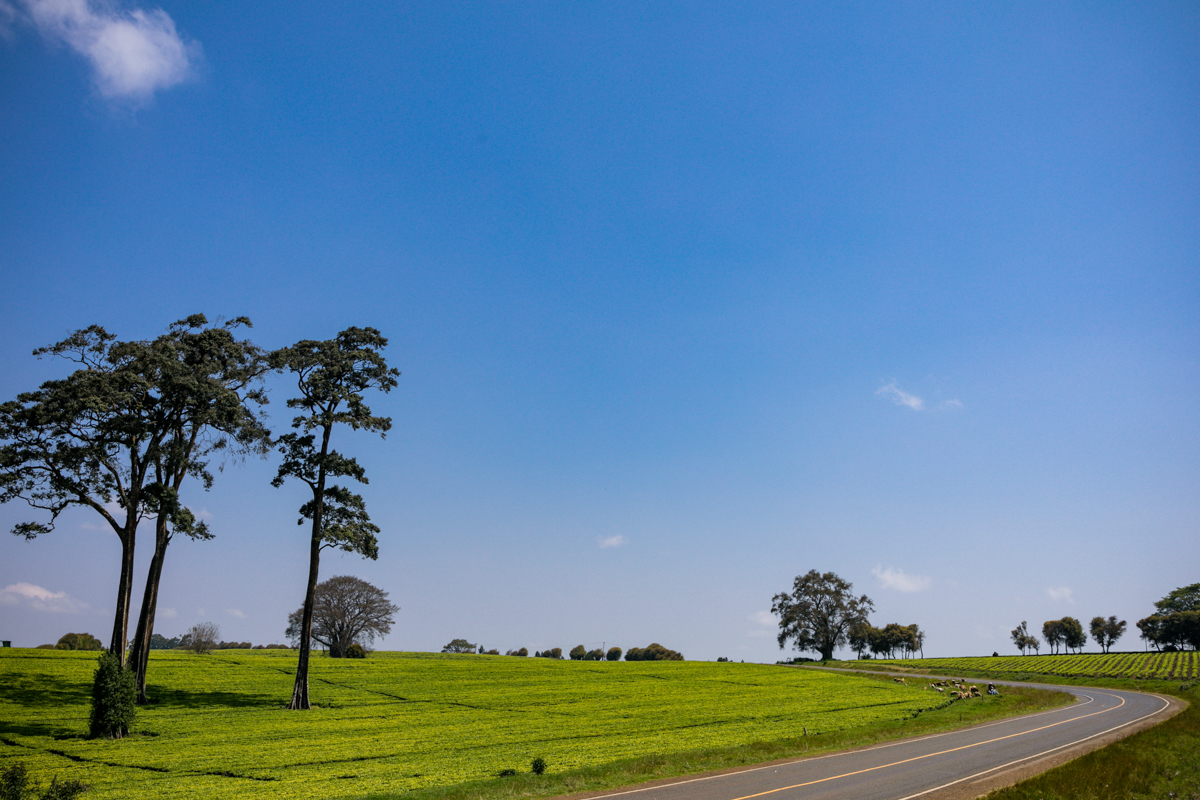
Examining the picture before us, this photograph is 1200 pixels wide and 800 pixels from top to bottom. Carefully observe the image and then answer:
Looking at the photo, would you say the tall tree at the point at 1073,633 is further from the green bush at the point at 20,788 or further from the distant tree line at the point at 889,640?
the green bush at the point at 20,788

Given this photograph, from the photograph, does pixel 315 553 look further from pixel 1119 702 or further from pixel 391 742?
pixel 1119 702

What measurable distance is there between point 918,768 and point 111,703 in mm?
33745

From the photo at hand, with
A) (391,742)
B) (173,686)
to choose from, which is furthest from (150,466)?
(391,742)

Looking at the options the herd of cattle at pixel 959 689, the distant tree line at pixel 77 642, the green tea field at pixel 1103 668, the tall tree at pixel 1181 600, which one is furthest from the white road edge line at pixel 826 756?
the tall tree at pixel 1181 600

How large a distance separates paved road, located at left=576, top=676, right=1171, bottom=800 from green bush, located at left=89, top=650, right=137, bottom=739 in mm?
24926

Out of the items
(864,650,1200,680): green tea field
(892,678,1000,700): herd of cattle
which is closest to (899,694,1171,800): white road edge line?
(892,678,1000,700): herd of cattle

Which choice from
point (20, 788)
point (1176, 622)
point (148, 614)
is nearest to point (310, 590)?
point (148, 614)

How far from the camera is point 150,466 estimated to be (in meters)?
37.6

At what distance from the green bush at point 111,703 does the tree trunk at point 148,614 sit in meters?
6.43

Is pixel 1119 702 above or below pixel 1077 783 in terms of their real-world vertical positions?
below

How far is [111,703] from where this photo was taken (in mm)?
29781

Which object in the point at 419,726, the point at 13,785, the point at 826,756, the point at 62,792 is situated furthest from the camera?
Answer: the point at 419,726

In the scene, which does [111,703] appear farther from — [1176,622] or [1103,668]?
[1176,622]

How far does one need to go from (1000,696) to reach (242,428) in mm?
60852
